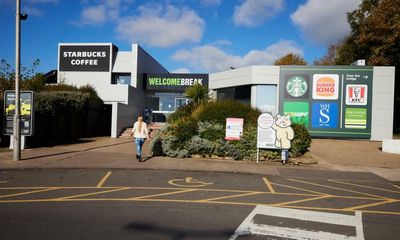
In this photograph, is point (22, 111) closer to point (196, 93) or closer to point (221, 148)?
point (221, 148)

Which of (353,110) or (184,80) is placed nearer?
(353,110)

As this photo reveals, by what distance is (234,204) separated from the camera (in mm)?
8180

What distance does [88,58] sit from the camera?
108 feet


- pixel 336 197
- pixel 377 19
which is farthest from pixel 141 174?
pixel 377 19

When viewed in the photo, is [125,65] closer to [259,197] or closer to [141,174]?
[141,174]

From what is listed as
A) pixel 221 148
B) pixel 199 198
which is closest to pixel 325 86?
pixel 221 148

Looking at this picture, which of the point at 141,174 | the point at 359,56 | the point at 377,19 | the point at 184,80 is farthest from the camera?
the point at 359,56

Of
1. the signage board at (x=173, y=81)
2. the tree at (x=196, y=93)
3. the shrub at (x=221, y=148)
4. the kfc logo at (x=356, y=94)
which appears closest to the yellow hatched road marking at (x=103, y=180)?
the shrub at (x=221, y=148)

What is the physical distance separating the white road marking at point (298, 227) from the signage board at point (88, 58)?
27151 mm

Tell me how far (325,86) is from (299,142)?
11.5 m

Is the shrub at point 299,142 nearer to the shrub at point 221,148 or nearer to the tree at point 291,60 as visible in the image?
the shrub at point 221,148

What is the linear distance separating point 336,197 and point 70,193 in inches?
234

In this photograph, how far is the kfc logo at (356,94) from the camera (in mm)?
26359

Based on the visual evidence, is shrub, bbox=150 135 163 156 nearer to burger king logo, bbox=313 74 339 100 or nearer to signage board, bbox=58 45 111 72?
burger king logo, bbox=313 74 339 100
